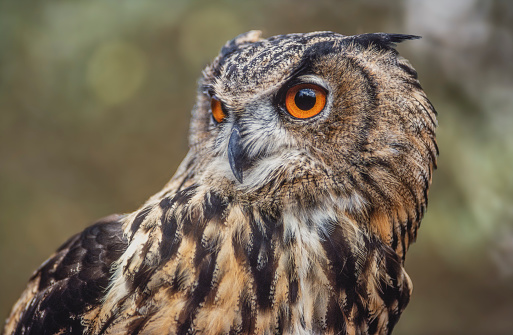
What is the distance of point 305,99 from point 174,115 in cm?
267

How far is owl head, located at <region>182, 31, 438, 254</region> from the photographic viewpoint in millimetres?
1243

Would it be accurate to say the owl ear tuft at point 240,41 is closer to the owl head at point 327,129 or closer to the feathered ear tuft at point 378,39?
the owl head at point 327,129

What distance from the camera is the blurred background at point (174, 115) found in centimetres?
271

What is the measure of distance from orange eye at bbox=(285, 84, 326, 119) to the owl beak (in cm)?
18

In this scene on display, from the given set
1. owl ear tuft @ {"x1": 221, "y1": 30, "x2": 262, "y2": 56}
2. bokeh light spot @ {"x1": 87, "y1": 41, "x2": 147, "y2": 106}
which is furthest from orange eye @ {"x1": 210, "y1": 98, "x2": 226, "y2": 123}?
bokeh light spot @ {"x1": 87, "y1": 41, "x2": 147, "y2": 106}

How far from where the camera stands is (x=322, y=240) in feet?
4.14

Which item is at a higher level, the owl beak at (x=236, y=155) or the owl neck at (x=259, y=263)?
the owl beak at (x=236, y=155)

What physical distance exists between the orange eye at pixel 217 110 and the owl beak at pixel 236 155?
0.43 feet

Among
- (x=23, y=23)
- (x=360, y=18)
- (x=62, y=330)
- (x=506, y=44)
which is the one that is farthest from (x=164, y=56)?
(x=62, y=330)

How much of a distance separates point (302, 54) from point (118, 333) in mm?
916

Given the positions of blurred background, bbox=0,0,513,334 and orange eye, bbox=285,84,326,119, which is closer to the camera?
orange eye, bbox=285,84,326,119

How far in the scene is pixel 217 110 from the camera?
57.1 inches

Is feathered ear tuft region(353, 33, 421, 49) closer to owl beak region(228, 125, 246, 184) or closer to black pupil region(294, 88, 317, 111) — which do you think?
black pupil region(294, 88, 317, 111)

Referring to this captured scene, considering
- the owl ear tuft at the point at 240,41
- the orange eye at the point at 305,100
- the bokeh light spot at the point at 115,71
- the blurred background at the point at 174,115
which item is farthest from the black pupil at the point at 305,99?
the bokeh light spot at the point at 115,71
